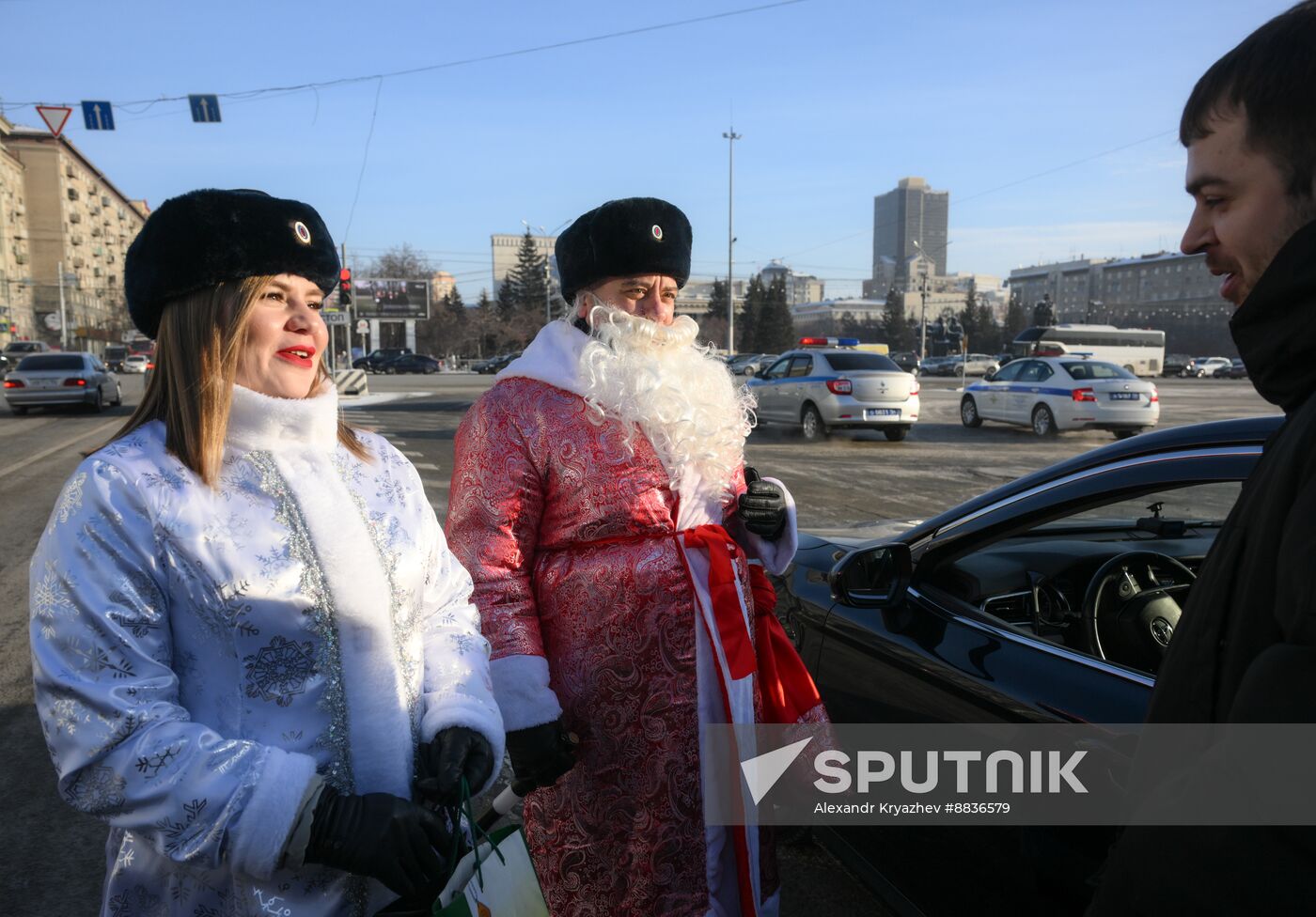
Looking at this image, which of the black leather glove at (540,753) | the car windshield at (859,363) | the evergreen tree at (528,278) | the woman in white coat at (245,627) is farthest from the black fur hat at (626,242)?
the evergreen tree at (528,278)

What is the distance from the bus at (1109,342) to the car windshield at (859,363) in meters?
33.2

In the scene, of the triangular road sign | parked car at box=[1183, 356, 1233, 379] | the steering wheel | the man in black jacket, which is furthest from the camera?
parked car at box=[1183, 356, 1233, 379]

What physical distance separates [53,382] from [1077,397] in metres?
21.7

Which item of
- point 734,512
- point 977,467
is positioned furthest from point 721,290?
point 734,512

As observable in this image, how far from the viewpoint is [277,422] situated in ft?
5.06

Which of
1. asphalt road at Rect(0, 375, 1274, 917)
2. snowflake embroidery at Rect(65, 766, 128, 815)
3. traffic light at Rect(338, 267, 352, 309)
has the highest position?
traffic light at Rect(338, 267, 352, 309)

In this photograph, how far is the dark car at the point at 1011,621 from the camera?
185cm

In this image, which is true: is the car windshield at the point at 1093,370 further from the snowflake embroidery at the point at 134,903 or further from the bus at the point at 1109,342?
the bus at the point at 1109,342

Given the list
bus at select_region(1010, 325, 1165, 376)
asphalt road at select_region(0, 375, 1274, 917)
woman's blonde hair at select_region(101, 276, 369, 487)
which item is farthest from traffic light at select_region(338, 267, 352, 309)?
bus at select_region(1010, 325, 1165, 376)

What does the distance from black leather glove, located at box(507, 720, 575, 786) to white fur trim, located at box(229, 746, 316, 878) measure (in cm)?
66

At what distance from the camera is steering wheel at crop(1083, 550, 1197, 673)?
2.29 metres

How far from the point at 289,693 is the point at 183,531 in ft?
0.99

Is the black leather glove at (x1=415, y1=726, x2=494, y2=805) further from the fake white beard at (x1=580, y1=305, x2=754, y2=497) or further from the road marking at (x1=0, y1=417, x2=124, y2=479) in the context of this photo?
the road marking at (x1=0, y1=417, x2=124, y2=479)

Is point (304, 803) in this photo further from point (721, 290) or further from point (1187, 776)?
point (721, 290)
